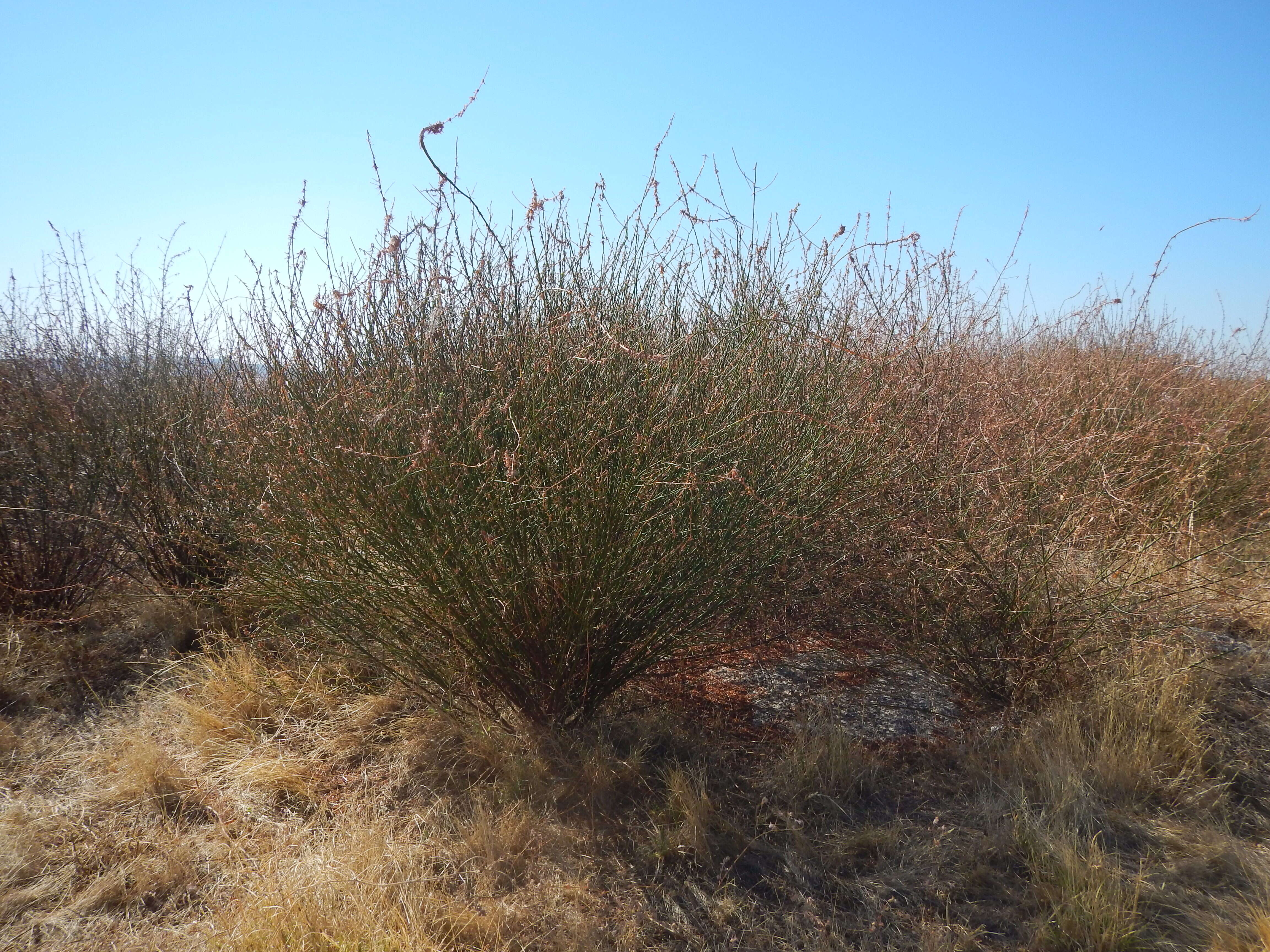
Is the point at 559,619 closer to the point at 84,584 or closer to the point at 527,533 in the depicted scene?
the point at 527,533

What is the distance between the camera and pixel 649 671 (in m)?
3.35

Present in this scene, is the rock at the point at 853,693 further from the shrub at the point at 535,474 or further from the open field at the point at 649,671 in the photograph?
the shrub at the point at 535,474

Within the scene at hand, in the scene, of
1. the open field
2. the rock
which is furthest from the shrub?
the rock

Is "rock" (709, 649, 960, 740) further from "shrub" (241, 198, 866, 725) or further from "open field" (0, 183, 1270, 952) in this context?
"shrub" (241, 198, 866, 725)

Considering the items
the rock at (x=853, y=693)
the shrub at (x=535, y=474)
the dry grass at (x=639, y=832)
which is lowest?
the dry grass at (x=639, y=832)

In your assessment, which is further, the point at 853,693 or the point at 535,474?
the point at 853,693

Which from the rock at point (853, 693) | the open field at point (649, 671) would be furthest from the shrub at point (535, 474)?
the rock at point (853, 693)

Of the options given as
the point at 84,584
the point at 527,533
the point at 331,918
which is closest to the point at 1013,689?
the point at 527,533

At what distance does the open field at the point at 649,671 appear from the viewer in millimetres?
2311

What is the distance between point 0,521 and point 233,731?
209 centimetres

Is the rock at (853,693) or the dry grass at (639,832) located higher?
the rock at (853,693)

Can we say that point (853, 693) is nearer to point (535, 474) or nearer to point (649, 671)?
point (649, 671)

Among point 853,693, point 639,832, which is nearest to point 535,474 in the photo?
point 639,832

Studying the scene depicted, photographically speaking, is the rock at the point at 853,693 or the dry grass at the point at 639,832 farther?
the rock at the point at 853,693
